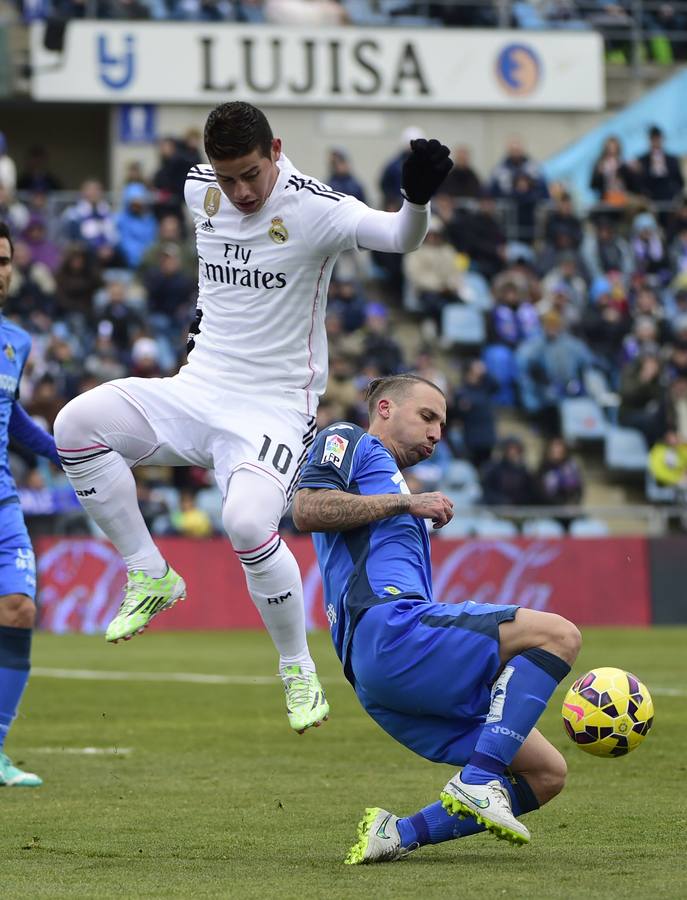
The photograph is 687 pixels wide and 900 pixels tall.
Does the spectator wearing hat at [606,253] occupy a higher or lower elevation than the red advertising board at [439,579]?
higher

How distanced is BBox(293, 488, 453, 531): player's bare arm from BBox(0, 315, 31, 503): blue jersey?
3096 millimetres

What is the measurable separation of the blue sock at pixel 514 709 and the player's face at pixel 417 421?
38.6 inches

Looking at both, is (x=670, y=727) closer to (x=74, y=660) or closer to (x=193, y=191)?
(x=193, y=191)

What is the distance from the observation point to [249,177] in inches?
288

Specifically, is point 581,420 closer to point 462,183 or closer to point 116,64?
point 462,183

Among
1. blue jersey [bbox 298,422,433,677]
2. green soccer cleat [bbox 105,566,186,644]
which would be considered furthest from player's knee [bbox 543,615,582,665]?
green soccer cleat [bbox 105,566,186,644]

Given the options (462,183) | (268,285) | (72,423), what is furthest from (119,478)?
(462,183)

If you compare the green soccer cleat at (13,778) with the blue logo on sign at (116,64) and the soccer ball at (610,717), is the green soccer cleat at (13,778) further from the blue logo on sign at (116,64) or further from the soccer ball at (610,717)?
the blue logo on sign at (116,64)

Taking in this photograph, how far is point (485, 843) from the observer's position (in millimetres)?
7273

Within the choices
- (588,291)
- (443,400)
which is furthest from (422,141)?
(588,291)

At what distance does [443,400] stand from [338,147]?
973 inches

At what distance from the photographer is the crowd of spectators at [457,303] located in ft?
73.2

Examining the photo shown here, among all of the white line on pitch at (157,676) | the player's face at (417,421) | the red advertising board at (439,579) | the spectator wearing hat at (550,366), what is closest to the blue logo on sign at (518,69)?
the spectator wearing hat at (550,366)

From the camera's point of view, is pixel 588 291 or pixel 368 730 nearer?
pixel 368 730
